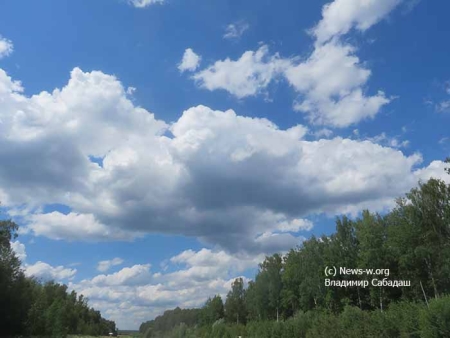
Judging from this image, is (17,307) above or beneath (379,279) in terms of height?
beneath

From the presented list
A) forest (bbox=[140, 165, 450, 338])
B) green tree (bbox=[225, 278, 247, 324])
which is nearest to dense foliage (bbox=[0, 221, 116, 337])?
forest (bbox=[140, 165, 450, 338])

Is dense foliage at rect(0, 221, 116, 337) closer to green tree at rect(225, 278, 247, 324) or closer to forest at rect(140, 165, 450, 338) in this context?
forest at rect(140, 165, 450, 338)

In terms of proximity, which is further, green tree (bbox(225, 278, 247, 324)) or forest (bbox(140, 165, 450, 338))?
green tree (bbox(225, 278, 247, 324))

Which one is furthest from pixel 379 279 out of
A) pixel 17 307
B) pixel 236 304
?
pixel 236 304

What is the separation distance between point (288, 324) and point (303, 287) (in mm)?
14855

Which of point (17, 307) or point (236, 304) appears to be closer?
point (17, 307)

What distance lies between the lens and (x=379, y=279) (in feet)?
174

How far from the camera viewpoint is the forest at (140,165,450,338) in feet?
105

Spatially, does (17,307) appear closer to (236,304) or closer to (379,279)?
(379,279)

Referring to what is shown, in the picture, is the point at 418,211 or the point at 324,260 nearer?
the point at 418,211

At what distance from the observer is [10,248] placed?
5656 cm

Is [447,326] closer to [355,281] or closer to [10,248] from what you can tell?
[355,281]

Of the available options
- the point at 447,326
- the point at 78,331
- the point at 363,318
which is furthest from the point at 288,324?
the point at 78,331

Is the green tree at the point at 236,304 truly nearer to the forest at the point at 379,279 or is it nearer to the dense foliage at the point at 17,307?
the forest at the point at 379,279
